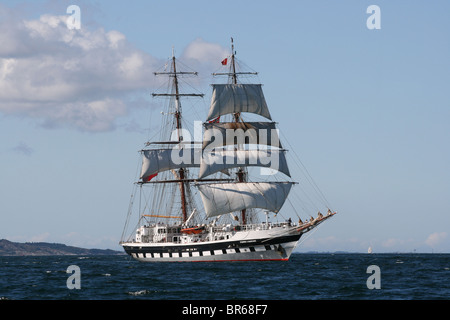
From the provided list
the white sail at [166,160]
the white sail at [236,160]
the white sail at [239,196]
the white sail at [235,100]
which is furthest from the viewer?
the white sail at [166,160]

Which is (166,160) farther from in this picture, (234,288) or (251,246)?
(234,288)

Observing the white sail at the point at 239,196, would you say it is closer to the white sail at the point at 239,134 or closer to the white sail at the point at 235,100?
the white sail at the point at 239,134

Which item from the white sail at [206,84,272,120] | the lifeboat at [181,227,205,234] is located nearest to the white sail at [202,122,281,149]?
the white sail at [206,84,272,120]

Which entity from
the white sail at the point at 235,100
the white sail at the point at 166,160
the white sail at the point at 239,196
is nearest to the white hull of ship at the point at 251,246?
the white sail at the point at 239,196

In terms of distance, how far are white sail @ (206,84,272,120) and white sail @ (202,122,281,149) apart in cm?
175

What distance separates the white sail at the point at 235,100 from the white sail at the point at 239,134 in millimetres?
1746

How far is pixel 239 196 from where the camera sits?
100m

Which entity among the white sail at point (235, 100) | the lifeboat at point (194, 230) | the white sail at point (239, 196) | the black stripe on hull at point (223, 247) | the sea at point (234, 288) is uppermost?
the white sail at point (235, 100)

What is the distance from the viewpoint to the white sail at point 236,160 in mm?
102562

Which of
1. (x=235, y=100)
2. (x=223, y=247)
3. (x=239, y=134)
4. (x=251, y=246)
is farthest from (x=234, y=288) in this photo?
(x=235, y=100)

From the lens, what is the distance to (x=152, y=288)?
180 feet

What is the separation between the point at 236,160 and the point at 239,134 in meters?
3.79

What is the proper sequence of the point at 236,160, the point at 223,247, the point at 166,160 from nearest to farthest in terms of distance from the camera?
the point at 223,247 < the point at 236,160 < the point at 166,160
